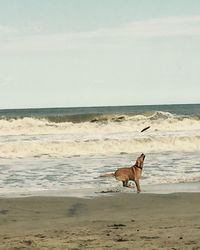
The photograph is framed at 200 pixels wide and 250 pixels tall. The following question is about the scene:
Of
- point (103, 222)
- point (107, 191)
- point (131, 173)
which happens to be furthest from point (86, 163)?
point (103, 222)

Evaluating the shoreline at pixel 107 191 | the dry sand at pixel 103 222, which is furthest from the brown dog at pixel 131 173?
the dry sand at pixel 103 222

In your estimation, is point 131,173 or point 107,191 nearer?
point 107,191

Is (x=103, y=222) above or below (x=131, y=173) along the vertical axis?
below

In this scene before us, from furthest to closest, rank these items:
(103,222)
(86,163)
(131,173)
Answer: (86,163) < (131,173) < (103,222)

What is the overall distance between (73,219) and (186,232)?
213cm

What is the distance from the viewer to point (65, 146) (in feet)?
74.9

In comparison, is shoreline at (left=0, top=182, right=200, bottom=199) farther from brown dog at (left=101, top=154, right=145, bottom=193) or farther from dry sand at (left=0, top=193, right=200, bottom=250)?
dry sand at (left=0, top=193, right=200, bottom=250)

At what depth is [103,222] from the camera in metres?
7.23

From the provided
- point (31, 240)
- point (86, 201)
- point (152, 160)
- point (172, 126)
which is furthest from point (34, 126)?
point (31, 240)

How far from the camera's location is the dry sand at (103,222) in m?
5.71

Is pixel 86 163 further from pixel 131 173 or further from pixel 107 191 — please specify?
pixel 107 191

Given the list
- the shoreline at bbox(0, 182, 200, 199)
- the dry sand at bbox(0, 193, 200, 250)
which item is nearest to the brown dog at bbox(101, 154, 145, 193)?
the shoreline at bbox(0, 182, 200, 199)

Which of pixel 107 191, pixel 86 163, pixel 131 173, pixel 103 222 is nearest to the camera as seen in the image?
pixel 103 222

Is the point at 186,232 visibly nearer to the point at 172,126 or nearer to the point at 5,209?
the point at 5,209
